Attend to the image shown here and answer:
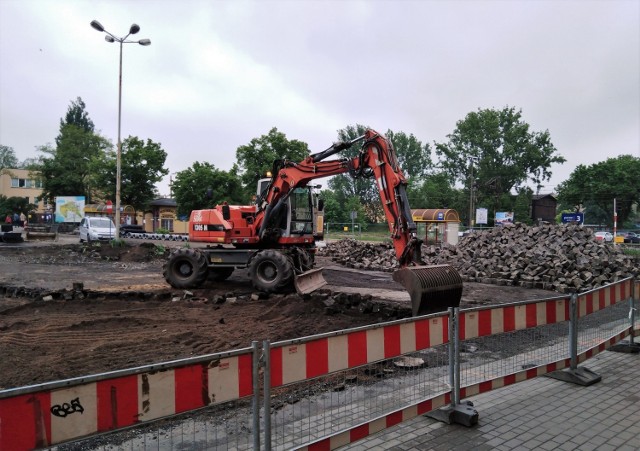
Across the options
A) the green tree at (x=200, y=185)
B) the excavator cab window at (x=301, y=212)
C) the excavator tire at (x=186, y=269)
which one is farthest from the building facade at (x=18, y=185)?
the excavator cab window at (x=301, y=212)

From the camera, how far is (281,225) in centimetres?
1312

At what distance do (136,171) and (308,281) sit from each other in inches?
1436

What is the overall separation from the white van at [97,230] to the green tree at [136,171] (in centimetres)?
1445

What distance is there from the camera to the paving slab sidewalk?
13.7ft

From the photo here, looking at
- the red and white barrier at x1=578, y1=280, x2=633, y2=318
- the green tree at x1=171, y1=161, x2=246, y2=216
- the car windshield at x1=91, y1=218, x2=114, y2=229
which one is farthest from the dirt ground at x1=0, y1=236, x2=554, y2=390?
the green tree at x1=171, y1=161, x2=246, y2=216

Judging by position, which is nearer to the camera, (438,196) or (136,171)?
(136,171)

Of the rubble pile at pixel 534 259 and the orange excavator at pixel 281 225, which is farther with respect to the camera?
the rubble pile at pixel 534 259

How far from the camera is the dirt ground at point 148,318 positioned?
653 centimetres

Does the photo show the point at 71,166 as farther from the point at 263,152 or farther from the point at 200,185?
the point at 263,152

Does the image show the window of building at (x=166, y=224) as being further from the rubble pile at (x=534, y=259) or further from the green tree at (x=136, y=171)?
the rubble pile at (x=534, y=259)

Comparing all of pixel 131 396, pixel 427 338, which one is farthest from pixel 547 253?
pixel 131 396

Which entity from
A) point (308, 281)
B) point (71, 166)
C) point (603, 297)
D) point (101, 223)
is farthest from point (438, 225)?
point (71, 166)

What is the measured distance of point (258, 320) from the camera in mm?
9070

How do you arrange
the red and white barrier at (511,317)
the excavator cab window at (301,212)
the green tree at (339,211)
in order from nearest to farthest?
the red and white barrier at (511,317) < the excavator cab window at (301,212) < the green tree at (339,211)
